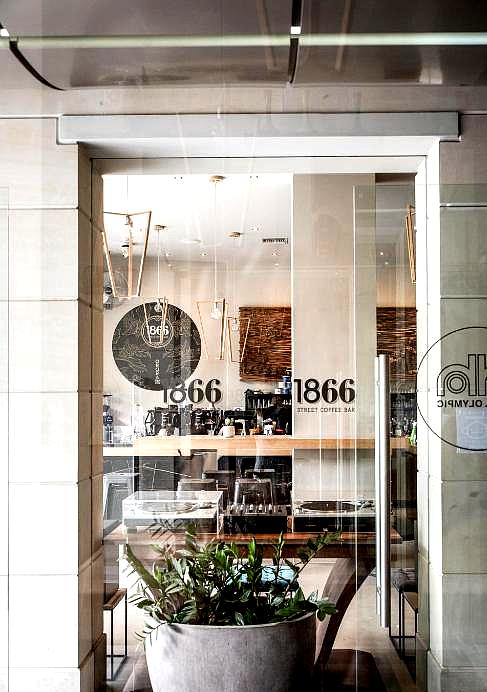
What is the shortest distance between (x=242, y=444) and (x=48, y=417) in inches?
21.6

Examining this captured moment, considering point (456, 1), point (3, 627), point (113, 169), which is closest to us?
point (456, 1)

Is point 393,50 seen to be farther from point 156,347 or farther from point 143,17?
point 156,347

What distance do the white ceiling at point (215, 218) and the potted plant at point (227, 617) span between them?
791 mm

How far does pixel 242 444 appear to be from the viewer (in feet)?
8.68

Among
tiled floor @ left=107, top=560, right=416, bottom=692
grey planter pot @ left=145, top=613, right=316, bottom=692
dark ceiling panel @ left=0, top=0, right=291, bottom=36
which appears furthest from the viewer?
tiled floor @ left=107, top=560, right=416, bottom=692

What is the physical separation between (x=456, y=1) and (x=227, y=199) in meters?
0.79

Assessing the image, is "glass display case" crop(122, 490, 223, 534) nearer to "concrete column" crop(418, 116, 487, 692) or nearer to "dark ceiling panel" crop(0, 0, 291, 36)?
"concrete column" crop(418, 116, 487, 692)

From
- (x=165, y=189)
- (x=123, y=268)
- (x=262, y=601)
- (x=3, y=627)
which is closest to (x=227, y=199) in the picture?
(x=165, y=189)

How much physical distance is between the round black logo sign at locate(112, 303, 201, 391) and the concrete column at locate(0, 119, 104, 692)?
4.6 inches

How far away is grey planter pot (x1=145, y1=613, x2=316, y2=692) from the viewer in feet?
8.15

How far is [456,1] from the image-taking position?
242 cm

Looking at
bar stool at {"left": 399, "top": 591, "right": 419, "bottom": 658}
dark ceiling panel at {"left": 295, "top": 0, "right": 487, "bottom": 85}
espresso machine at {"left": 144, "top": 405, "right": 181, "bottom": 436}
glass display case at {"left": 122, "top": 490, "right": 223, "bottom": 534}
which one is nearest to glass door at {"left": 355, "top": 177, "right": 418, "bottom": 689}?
bar stool at {"left": 399, "top": 591, "right": 419, "bottom": 658}

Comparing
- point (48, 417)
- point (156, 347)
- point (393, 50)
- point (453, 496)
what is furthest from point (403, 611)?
point (393, 50)

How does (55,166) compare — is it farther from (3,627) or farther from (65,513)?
(3,627)
